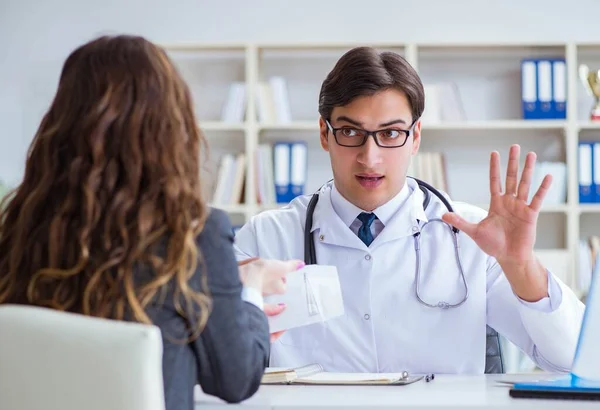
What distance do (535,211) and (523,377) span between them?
0.33 meters

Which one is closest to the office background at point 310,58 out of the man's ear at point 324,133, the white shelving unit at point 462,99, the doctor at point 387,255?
the white shelving unit at point 462,99

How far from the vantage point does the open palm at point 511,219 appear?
185 cm

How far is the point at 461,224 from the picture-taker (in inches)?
76.4

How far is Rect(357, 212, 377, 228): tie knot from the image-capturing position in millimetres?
2236

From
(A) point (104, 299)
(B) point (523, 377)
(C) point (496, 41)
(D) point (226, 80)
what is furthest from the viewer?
(D) point (226, 80)

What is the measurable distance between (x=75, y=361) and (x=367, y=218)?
1242 mm

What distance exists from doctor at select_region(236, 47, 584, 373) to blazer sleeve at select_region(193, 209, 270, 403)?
816mm

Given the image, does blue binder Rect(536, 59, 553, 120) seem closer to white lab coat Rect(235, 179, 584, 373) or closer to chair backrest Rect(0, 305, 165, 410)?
white lab coat Rect(235, 179, 584, 373)

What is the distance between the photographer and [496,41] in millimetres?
4465

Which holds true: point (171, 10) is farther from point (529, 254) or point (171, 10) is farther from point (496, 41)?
point (529, 254)

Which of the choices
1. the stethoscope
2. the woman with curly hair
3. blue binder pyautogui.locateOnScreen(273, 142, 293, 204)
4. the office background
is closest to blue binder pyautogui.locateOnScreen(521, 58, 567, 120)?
the office background

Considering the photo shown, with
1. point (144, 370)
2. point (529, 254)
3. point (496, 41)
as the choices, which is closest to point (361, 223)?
point (529, 254)

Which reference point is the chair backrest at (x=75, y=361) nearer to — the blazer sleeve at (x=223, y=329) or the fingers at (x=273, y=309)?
the blazer sleeve at (x=223, y=329)

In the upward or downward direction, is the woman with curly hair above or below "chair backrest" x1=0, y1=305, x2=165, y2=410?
above
